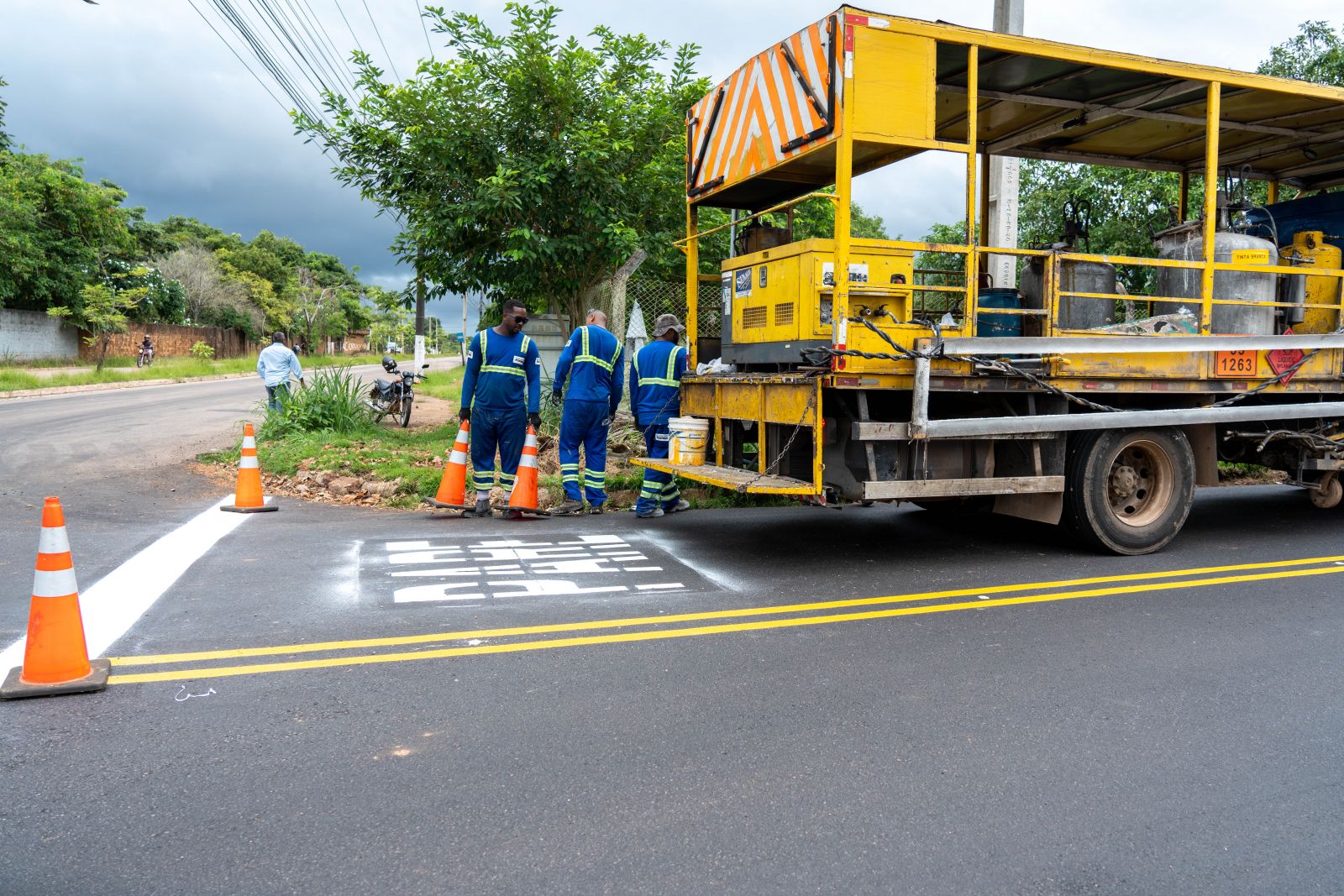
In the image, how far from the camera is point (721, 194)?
8031mm

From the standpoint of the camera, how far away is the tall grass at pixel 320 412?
39.4 feet

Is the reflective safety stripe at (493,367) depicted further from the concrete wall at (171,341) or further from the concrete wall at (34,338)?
the concrete wall at (171,341)

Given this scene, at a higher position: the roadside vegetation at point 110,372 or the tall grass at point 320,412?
the roadside vegetation at point 110,372

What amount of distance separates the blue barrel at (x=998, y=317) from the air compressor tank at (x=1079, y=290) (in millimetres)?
121

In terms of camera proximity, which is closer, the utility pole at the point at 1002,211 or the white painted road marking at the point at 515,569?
the white painted road marking at the point at 515,569

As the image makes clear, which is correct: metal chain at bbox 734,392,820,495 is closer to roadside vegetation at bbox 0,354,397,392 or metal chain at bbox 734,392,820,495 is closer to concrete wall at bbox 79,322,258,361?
roadside vegetation at bbox 0,354,397,392

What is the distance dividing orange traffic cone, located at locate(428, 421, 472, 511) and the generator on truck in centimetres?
204

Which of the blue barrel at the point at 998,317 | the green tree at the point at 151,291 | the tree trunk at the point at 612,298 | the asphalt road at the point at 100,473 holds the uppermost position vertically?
the green tree at the point at 151,291

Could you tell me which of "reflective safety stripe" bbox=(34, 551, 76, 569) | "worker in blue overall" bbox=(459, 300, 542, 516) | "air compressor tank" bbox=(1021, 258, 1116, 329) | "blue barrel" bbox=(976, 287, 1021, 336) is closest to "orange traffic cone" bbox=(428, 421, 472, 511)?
"worker in blue overall" bbox=(459, 300, 542, 516)

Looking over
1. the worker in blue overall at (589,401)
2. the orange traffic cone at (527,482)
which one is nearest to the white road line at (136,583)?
the orange traffic cone at (527,482)

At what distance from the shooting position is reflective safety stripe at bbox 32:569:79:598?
3900 mm

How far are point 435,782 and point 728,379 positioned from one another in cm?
431

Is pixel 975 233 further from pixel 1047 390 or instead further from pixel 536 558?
pixel 536 558

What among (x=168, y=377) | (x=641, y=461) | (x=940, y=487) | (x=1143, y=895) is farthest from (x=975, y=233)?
(x=168, y=377)
